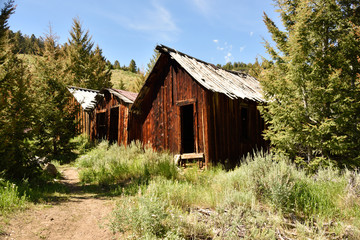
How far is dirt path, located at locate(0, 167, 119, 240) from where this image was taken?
160 inches

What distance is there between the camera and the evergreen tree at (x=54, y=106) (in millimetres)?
11711

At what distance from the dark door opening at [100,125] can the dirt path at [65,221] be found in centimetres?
1023

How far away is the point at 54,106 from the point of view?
11969mm

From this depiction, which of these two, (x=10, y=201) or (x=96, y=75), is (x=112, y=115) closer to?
(x=10, y=201)

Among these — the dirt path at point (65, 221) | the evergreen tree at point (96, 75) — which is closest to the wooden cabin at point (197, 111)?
the dirt path at point (65, 221)

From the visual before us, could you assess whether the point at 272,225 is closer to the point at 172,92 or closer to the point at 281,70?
the point at 281,70

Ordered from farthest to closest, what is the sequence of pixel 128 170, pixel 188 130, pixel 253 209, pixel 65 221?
pixel 188 130 → pixel 128 170 → pixel 65 221 → pixel 253 209

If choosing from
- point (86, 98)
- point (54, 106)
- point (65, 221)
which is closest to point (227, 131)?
point (65, 221)

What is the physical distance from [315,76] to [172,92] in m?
5.98

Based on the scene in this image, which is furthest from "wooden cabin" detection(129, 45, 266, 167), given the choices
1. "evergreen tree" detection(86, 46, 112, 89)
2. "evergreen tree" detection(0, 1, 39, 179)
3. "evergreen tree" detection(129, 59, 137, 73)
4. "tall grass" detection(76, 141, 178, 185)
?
"evergreen tree" detection(129, 59, 137, 73)

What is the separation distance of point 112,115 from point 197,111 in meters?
7.90

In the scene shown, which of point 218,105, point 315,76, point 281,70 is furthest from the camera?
point 218,105

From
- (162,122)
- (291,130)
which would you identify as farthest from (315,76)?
(162,122)

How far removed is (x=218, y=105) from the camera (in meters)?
9.45
